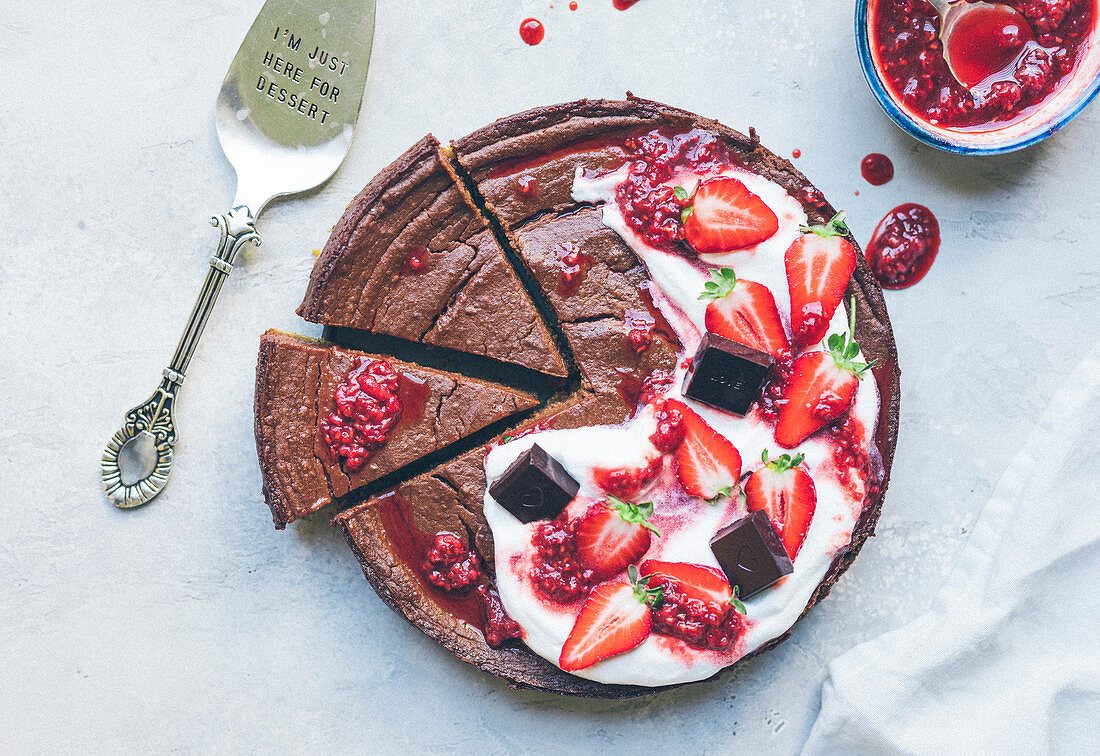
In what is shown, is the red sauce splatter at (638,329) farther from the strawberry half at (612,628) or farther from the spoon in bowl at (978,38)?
the spoon in bowl at (978,38)

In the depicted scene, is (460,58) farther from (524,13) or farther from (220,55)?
(220,55)

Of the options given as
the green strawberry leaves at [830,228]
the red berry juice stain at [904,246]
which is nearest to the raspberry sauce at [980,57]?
the red berry juice stain at [904,246]

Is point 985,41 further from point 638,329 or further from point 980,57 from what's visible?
point 638,329

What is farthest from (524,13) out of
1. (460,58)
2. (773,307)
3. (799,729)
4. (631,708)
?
(799,729)

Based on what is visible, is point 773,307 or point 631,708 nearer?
point 773,307

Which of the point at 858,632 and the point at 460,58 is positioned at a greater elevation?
the point at 460,58

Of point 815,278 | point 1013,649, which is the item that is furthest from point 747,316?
point 1013,649
